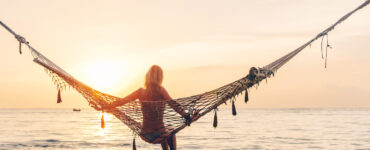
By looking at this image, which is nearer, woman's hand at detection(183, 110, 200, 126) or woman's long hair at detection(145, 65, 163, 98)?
woman's long hair at detection(145, 65, 163, 98)

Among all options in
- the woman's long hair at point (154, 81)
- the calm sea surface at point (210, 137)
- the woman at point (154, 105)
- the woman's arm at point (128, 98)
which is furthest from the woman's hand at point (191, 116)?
the calm sea surface at point (210, 137)

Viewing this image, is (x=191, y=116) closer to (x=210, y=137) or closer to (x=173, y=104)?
(x=173, y=104)

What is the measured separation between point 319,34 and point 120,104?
2.84 meters

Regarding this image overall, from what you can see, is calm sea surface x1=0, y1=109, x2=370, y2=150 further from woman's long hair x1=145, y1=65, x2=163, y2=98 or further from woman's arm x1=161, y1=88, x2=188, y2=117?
woman's long hair x1=145, y1=65, x2=163, y2=98

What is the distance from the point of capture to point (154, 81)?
4086 millimetres

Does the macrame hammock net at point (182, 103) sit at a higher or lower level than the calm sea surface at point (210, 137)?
higher

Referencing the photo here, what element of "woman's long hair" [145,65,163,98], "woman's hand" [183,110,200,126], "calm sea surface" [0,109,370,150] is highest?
"woman's long hair" [145,65,163,98]

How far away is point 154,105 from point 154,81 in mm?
361

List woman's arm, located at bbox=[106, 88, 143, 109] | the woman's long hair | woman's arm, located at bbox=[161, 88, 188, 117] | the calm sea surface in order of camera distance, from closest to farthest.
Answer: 1. the woman's long hair
2. woman's arm, located at bbox=[161, 88, 188, 117]
3. woman's arm, located at bbox=[106, 88, 143, 109]
4. the calm sea surface

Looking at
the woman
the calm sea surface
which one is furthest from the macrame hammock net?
the calm sea surface

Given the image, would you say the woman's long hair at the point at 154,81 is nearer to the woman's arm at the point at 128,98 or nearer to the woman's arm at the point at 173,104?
the woman's arm at the point at 173,104

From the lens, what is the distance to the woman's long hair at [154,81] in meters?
4.07

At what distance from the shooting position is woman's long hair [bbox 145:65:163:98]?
4.07m

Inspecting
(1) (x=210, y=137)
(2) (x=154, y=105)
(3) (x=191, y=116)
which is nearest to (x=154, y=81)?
(2) (x=154, y=105)
